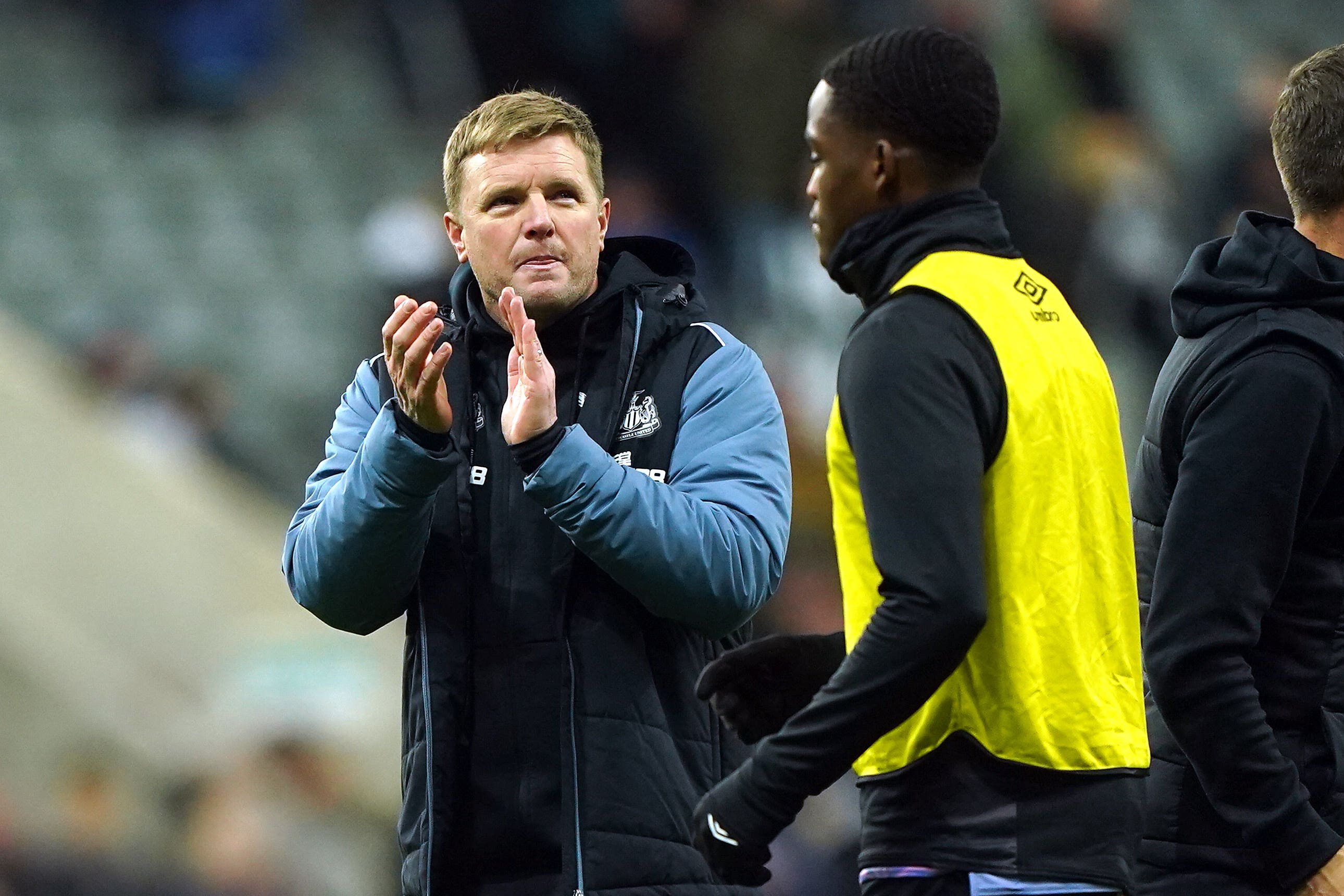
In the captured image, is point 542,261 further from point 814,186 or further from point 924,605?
point 924,605

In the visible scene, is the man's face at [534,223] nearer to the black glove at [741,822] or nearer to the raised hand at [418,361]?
the raised hand at [418,361]

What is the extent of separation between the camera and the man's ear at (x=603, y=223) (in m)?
3.11

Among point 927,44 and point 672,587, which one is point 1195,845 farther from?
point 927,44

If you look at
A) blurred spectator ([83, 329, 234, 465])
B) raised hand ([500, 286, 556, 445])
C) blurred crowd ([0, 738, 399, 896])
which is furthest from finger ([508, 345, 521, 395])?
blurred spectator ([83, 329, 234, 465])

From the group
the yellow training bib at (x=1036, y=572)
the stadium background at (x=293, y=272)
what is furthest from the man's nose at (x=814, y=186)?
the stadium background at (x=293, y=272)

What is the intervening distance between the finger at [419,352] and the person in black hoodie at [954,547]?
57 cm

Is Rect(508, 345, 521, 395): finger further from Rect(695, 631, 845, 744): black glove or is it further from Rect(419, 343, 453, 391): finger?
Rect(695, 631, 845, 744): black glove

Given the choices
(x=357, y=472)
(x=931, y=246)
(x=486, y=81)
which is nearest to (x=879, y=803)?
(x=931, y=246)

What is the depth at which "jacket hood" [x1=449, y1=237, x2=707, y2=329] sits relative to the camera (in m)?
3.07

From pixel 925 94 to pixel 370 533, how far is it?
3.23ft

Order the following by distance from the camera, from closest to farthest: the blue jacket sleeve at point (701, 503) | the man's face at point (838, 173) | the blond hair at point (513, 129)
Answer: the man's face at point (838, 173) < the blue jacket sleeve at point (701, 503) < the blond hair at point (513, 129)

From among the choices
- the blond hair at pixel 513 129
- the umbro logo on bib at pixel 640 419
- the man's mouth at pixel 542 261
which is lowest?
the umbro logo on bib at pixel 640 419

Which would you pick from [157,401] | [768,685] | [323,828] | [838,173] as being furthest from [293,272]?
[838,173]

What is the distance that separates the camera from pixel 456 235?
10.4 ft
